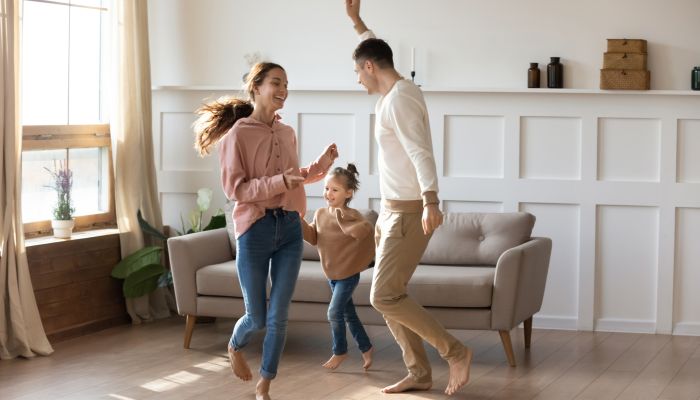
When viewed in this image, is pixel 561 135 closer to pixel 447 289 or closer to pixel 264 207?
pixel 447 289

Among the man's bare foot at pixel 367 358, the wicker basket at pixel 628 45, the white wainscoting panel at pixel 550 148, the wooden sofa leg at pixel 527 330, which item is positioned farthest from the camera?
the white wainscoting panel at pixel 550 148

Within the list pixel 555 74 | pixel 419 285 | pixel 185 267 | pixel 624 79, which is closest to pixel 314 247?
pixel 185 267

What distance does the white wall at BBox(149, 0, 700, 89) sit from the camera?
Result: 6172mm

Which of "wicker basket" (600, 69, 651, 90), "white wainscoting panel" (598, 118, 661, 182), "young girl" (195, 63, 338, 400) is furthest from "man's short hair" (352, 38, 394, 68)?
"white wainscoting panel" (598, 118, 661, 182)

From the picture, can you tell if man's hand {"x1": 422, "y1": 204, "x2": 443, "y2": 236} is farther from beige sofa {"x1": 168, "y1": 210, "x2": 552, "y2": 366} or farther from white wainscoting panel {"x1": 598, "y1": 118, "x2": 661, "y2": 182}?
white wainscoting panel {"x1": 598, "y1": 118, "x2": 661, "y2": 182}

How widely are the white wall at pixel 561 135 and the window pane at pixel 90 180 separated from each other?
0.90 m

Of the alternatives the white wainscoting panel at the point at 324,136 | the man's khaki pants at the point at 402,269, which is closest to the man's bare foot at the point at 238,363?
the man's khaki pants at the point at 402,269

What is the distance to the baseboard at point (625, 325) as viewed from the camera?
6.21 meters

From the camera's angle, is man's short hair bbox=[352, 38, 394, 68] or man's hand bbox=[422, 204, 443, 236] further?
man's short hair bbox=[352, 38, 394, 68]

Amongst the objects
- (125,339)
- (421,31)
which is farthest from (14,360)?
(421,31)

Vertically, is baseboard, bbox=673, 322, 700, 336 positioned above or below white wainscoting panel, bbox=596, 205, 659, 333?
below

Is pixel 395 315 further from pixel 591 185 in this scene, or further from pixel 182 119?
pixel 182 119

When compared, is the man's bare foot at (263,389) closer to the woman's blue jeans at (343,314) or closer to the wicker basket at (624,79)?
the woman's blue jeans at (343,314)

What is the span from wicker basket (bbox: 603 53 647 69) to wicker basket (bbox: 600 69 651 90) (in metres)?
0.03
